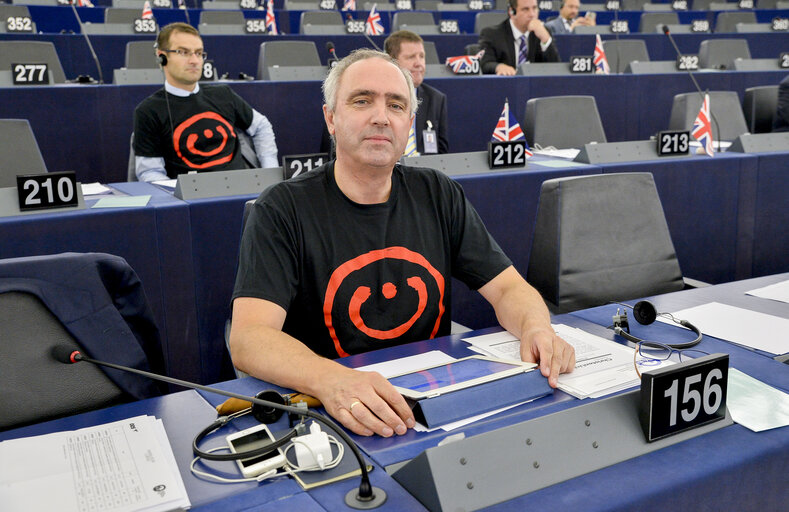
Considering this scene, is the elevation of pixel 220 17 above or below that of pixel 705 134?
above

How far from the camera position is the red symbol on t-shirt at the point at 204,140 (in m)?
3.11

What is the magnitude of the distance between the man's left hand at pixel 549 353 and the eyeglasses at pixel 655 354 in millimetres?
118

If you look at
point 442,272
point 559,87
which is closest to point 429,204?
point 442,272

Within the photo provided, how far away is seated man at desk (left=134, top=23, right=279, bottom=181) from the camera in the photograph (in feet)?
9.92

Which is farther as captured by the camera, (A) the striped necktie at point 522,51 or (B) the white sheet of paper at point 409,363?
(A) the striped necktie at point 522,51

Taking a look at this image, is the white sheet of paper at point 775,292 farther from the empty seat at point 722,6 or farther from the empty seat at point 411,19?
the empty seat at point 722,6

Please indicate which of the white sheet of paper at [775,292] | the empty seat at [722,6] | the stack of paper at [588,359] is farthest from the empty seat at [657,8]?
the stack of paper at [588,359]

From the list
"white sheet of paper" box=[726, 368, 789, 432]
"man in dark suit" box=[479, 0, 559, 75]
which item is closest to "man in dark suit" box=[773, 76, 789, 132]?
"man in dark suit" box=[479, 0, 559, 75]

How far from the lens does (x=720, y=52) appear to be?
6512 millimetres

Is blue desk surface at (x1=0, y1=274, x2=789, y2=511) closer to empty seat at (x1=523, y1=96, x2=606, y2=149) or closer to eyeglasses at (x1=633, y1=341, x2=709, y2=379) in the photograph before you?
eyeglasses at (x1=633, y1=341, x2=709, y2=379)

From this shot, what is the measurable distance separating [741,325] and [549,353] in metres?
0.49

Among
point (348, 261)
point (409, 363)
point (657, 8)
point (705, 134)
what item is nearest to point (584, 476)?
point (409, 363)

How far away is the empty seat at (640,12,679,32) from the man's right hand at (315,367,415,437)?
8.70 metres

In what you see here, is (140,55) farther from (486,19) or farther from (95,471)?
(95,471)
